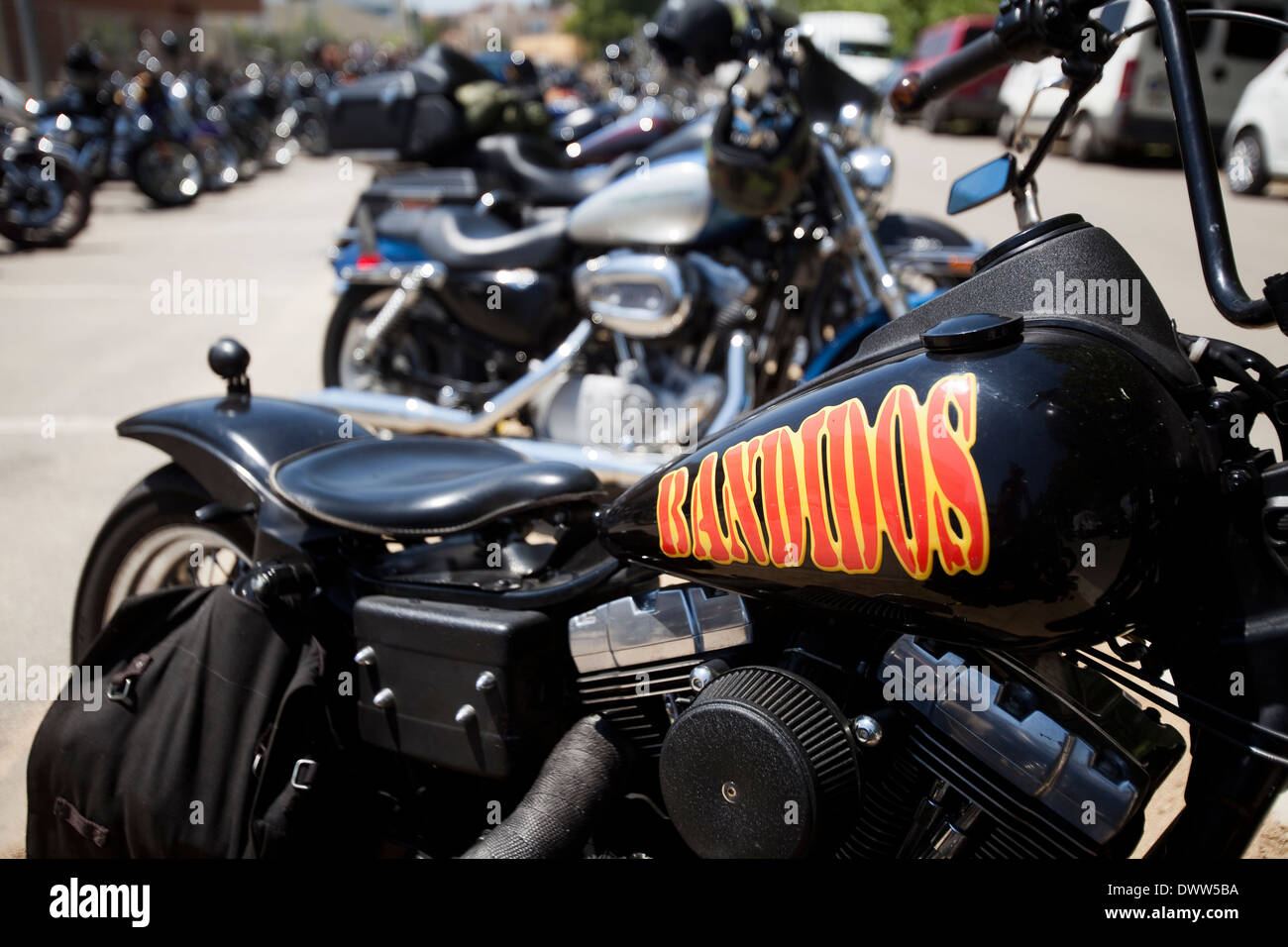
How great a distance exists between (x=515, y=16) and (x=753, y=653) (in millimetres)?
34086

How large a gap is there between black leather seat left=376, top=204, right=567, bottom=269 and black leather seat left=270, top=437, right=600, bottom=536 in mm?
2097

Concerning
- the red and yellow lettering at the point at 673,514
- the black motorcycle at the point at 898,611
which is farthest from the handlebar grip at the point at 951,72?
the red and yellow lettering at the point at 673,514

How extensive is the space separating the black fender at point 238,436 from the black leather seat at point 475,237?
1800mm

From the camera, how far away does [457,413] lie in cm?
372

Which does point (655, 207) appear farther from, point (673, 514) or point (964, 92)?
point (964, 92)

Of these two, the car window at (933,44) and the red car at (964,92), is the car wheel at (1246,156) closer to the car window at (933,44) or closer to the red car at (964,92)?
the red car at (964,92)

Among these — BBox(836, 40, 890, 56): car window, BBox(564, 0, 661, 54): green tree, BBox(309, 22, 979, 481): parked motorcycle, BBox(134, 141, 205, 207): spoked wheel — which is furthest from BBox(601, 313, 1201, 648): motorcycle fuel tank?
BBox(564, 0, 661, 54): green tree

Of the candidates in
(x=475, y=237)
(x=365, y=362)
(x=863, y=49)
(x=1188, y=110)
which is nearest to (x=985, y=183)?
(x=1188, y=110)

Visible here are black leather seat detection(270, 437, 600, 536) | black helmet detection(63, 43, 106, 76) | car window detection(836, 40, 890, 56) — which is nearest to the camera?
black leather seat detection(270, 437, 600, 536)

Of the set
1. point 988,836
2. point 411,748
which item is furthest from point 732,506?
point 411,748

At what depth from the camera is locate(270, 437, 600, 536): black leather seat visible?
163 centimetres

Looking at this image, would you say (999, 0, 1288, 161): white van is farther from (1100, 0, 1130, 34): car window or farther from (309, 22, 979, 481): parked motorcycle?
(1100, 0, 1130, 34): car window

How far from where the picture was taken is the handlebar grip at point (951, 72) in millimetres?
1484

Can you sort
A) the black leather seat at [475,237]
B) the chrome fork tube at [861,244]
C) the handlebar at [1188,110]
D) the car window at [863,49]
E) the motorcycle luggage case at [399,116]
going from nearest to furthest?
the handlebar at [1188,110], the chrome fork tube at [861,244], the black leather seat at [475,237], the motorcycle luggage case at [399,116], the car window at [863,49]
